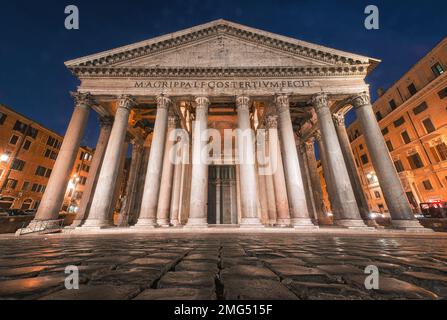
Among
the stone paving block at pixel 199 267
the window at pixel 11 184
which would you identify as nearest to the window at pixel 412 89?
the stone paving block at pixel 199 267

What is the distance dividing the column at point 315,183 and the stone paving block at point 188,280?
1699 centimetres

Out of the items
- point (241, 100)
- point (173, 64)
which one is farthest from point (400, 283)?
point (173, 64)

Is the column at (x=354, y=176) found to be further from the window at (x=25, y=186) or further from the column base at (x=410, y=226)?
the window at (x=25, y=186)

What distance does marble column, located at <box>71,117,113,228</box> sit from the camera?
41.2ft

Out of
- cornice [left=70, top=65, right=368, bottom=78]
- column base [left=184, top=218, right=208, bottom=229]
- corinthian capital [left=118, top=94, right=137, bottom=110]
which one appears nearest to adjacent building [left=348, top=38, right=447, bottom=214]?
cornice [left=70, top=65, right=368, bottom=78]

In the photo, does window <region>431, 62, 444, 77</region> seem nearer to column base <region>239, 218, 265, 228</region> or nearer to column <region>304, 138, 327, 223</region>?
column <region>304, 138, 327, 223</region>

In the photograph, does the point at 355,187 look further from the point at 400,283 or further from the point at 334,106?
the point at 400,283

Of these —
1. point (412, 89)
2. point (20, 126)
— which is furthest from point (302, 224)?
point (20, 126)

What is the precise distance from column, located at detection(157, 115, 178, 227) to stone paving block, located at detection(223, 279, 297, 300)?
1183cm

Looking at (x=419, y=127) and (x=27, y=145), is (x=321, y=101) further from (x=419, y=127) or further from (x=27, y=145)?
(x=27, y=145)

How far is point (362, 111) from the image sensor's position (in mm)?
11898

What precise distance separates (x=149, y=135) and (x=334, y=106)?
51.0 ft

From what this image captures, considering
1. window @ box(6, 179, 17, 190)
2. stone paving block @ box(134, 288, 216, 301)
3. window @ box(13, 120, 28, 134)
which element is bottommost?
stone paving block @ box(134, 288, 216, 301)

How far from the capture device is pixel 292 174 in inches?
414
